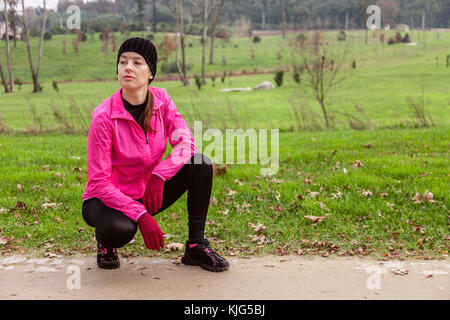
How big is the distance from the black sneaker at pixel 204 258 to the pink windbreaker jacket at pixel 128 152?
60 cm

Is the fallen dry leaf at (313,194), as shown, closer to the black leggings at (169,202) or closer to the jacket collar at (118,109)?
the black leggings at (169,202)

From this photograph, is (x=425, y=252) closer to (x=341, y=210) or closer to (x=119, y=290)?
(x=341, y=210)

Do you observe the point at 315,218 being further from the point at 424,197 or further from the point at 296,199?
the point at 424,197

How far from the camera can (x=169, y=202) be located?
13.1 feet

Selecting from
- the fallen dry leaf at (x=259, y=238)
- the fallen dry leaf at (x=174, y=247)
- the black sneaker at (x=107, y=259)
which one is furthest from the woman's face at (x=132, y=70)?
the fallen dry leaf at (x=259, y=238)

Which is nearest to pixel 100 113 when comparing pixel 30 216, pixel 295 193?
pixel 30 216

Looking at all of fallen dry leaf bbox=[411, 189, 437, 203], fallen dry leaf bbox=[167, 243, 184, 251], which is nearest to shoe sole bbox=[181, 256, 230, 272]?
fallen dry leaf bbox=[167, 243, 184, 251]

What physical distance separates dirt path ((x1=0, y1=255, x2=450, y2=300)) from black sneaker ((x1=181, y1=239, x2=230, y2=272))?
0.16 ft

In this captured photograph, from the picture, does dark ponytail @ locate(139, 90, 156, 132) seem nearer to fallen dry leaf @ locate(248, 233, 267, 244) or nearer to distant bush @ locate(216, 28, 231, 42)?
fallen dry leaf @ locate(248, 233, 267, 244)

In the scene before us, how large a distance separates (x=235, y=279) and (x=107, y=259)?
1.04 meters

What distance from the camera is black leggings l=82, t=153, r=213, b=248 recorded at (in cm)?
352

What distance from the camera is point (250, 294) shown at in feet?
11.2

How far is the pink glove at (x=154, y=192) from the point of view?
3.67 m

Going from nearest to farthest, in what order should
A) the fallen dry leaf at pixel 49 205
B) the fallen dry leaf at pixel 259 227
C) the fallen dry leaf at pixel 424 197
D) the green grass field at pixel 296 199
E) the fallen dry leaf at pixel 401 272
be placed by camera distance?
1. the fallen dry leaf at pixel 401 272
2. the green grass field at pixel 296 199
3. the fallen dry leaf at pixel 259 227
4. the fallen dry leaf at pixel 424 197
5. the fallen dry leaf at pixel 49 205
